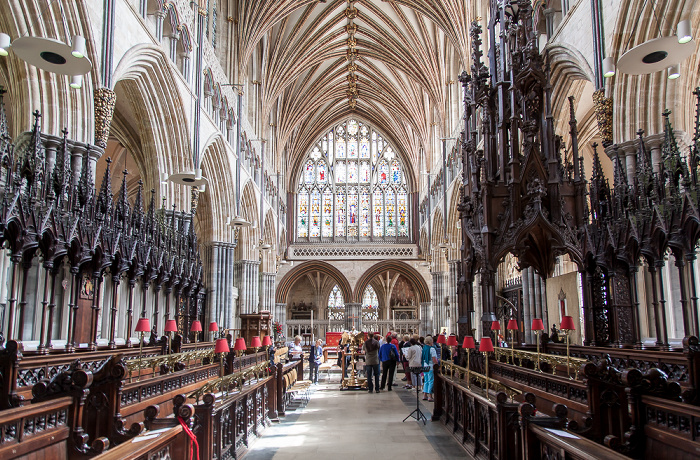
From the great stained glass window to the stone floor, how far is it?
23.3m

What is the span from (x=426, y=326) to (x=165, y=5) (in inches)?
947

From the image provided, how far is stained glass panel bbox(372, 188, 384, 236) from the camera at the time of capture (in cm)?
3412

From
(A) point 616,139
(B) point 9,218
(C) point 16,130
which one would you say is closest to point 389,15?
(A) point 616,139

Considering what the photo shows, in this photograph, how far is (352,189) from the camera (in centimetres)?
3469

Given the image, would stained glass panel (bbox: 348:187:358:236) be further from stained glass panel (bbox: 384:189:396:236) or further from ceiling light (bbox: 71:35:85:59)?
ceiling light (bbox: 71:35:85:59)

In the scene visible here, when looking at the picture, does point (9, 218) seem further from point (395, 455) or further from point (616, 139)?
point (616, 139)

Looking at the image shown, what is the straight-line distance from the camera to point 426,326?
32531 millimetres

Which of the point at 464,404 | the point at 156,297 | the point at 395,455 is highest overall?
the point at 156,297

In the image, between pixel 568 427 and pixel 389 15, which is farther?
pixel 389 15

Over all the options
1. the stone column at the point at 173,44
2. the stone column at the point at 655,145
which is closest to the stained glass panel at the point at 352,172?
the stone column at the point at 173,44

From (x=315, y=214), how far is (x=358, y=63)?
30.8ft

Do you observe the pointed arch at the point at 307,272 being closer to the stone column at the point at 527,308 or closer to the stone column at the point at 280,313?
the stone column at the point at 280,313

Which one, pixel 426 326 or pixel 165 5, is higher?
pixel 165 5

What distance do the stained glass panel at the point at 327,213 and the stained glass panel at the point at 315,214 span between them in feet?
1.04
